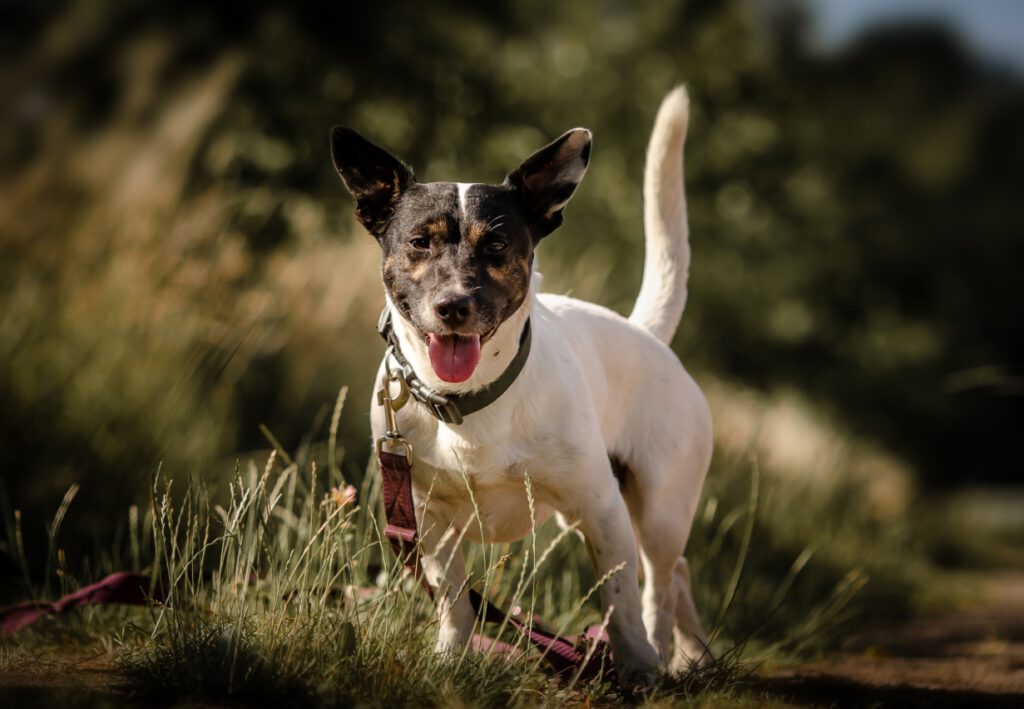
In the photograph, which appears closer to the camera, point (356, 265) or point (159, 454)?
point (159, 454)

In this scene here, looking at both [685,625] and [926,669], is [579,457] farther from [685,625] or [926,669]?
[926,669]

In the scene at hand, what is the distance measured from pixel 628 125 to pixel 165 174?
8.76 m

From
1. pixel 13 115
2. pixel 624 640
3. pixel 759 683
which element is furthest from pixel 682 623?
pixel 13 115

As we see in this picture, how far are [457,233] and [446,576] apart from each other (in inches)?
41.2

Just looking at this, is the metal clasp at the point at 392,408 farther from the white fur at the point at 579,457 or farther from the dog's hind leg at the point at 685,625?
the dog's hind leg at the point at 685,625

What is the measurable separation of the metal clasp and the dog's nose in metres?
0.36

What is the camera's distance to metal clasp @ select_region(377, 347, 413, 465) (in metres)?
3.44

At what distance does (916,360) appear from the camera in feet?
54.7

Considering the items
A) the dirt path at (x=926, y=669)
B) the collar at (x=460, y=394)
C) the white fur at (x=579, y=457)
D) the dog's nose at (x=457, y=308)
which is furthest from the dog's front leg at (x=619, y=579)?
the dog's nose at (x=457, y=308)

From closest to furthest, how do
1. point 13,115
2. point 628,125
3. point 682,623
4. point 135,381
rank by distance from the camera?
point 682,623 → point 135,381 → point 13,115 → point 628,125

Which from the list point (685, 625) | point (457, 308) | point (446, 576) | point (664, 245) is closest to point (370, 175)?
point (457, 308)

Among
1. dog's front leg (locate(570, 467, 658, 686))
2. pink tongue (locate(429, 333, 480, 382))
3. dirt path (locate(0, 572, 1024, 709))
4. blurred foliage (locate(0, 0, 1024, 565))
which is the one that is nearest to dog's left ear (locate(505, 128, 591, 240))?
pink tongue (locate(429, 333, 480, 382))

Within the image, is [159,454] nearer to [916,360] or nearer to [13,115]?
[13,115]

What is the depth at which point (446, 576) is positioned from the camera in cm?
359
